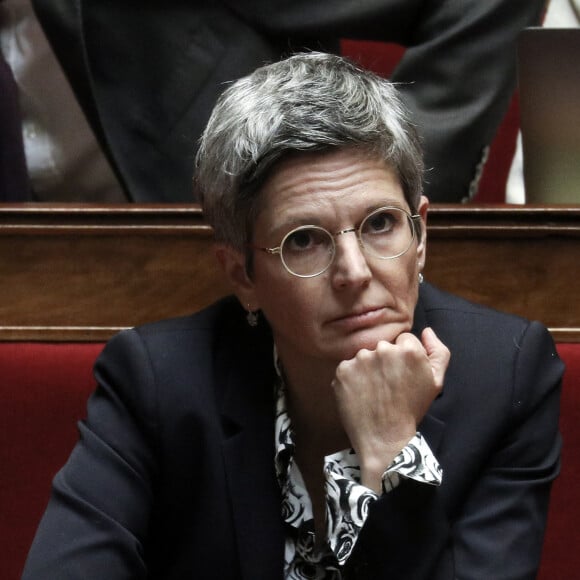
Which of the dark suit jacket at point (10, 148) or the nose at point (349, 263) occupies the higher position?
the nose at point (349, 263)

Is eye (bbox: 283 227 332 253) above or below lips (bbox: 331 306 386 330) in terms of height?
above

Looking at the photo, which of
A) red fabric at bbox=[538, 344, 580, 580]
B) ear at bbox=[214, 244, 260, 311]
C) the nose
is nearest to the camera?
the nose

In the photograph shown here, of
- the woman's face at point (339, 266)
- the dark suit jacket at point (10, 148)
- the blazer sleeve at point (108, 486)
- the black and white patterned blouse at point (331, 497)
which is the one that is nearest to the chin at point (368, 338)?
the woman's face at point (339, 266)

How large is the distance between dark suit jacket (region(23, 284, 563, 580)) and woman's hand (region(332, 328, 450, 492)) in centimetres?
6

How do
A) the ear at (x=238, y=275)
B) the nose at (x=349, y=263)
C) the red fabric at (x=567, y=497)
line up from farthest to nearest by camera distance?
the red fabric at (x=567, y=497)
the ear at (x=238, y=275)
the nose at (x=349, y=263)

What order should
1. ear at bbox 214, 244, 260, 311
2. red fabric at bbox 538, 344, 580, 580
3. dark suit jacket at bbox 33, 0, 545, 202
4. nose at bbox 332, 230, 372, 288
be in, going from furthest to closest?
dark suit jacket at bbox 33, 0, 545, 202 → red fabric at bbox 538, 344, 580, 580 → ear at bbox 214, 244, 260, 311 → nose at bbox 332, 230, 372, 288

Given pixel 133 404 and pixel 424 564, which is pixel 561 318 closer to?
pixel 424 564

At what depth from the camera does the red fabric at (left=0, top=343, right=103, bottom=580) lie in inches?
56.4

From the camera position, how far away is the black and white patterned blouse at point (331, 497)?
1.12 meters

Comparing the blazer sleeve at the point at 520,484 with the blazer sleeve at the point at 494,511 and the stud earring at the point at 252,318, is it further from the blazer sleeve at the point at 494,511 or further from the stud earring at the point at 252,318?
the stud earring at the point at 252,318

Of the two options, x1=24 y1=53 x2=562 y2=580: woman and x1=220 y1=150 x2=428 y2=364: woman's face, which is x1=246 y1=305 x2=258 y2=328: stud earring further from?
x1=220 y1=150 x2=428 y2=364: woman's face

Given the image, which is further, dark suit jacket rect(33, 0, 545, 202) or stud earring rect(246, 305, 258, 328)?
dark suit jacket rect(33, 0, 545, 202)

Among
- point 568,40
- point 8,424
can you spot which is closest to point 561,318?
point 568,40

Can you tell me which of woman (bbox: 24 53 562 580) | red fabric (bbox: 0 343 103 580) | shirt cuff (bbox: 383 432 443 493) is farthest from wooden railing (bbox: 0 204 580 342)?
shirt cuff (bbox: 383 432 443 493)
